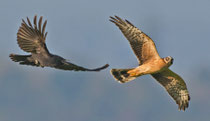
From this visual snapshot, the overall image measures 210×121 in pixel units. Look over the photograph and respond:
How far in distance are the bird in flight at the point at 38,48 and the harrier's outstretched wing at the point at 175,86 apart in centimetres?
475

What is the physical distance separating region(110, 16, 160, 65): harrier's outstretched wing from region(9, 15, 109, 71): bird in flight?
9.31 ft

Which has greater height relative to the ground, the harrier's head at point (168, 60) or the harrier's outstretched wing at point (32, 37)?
the harrier's outstretched wing at point (32, 37)

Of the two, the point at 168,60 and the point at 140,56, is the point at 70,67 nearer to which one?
the point at 140,56

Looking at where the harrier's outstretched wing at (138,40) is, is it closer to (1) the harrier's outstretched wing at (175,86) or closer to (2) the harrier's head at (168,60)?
(2) the harrier's head at (168,60)

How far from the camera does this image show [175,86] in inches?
672

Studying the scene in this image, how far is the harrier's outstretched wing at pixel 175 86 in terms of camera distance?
16.9m

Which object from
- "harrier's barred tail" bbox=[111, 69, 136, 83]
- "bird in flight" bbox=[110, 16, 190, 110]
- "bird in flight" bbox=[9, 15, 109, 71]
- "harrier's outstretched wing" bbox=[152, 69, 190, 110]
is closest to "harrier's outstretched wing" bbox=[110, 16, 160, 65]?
"bird in flight" bbox=[110, 16, 190, 110]

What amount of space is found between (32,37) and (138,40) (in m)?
4.04

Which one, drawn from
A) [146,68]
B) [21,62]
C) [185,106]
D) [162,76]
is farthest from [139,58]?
[21,62]

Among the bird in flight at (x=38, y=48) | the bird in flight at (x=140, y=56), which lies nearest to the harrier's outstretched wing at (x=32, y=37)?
the bird in flight at (x=38, y=48)

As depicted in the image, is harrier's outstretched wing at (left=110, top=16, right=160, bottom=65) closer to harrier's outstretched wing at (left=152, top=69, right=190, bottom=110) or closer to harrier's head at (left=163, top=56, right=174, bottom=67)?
harrier's head at (left=163, top=56, right=174, bottom=67)

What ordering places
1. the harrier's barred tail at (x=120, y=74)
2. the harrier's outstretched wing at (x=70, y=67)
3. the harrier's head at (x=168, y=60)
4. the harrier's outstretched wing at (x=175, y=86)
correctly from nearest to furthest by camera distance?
the harrier's outstretched wing at (x=70, y=67)
the harrier's head at (x=168, y=60)
the harrier's barred tail at (x=120, y=74)
the harrier's outstretched wing at (x=175, y=86)

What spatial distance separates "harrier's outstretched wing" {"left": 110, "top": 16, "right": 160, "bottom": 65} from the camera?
50.0 feet

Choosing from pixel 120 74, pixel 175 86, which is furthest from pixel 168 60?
pixel 175 86
